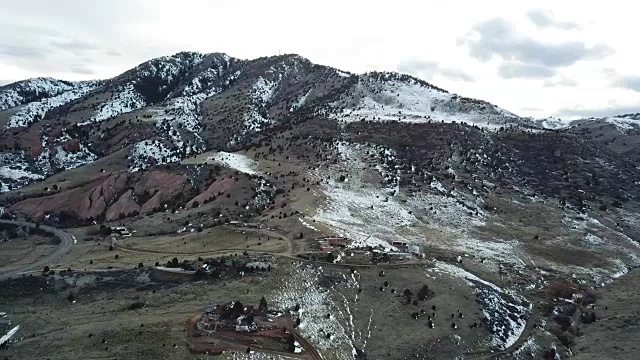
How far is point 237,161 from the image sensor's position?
363 feet

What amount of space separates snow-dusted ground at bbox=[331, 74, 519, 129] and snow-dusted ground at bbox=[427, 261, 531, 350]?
78.0 m

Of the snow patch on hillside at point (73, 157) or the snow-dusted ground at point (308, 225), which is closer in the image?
the snow-dusted ground at point (308, 225)

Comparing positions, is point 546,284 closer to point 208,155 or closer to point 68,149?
point 208,155

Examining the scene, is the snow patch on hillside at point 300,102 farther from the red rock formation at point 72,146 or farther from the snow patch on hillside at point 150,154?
the red rock formation at point 72,146

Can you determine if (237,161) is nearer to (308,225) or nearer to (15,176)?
(308,225)

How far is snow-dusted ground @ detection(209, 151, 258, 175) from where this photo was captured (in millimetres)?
104562

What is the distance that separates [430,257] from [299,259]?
19152 millimetres

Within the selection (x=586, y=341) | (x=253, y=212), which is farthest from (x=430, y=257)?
(x=253, y=212)

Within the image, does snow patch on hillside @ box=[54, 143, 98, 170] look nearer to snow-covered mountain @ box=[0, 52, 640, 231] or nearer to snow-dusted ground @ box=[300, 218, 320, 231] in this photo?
snow-covered mountain @ box=[0, 52, 640, 231]

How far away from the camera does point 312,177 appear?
99938 mm

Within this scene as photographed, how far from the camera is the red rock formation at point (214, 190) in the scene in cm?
9381

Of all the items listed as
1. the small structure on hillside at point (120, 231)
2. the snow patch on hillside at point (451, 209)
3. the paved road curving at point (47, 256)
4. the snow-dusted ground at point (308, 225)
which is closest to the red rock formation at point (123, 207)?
the paved road curving at point (47, 256)

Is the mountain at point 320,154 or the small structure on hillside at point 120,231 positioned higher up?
the mountain at point 320,154

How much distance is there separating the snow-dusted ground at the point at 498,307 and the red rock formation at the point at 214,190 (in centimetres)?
4460
